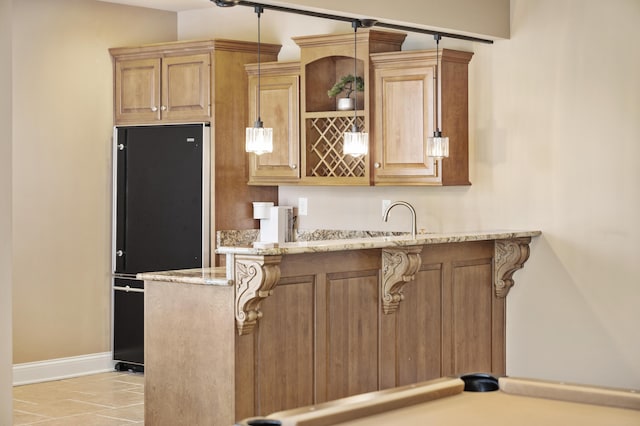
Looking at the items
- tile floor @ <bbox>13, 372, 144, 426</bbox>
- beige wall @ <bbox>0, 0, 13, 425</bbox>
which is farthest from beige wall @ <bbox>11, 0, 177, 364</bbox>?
beige wall @ <bbox>0, 0, 13, 425</bbox>

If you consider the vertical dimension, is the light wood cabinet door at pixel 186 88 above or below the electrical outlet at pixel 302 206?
above

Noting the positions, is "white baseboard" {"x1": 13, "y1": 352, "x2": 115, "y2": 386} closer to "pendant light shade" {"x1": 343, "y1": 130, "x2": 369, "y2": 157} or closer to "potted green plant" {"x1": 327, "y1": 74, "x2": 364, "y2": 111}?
"potted green plant" {"x1": 327, "y1": 74, "x2": 364, "y2": 111}

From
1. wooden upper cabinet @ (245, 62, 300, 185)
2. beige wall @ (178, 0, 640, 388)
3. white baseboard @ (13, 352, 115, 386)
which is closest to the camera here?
beige wall @ (178, 0, 640, 388)

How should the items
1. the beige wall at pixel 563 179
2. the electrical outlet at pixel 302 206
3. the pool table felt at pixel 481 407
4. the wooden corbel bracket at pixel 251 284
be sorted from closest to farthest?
the pool table felt at pixel 481 407
the wooden corbel bracket at pixel 251 284
the beige wall at pixel 563 179
the electrical outlet at pixel 302 206

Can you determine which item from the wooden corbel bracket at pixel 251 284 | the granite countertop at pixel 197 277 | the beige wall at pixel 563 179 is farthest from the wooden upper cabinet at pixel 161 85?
the wooden corbel bracket at pixel 251 284

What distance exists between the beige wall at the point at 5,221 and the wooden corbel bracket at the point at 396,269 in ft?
6.13

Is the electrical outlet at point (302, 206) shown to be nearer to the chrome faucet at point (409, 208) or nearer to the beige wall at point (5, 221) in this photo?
the chrome faucet at point (409, 208)

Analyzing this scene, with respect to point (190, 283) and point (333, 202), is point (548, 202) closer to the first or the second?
point (333, 202)

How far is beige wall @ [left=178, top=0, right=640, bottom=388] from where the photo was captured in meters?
5.45

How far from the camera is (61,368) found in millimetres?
A: 6902

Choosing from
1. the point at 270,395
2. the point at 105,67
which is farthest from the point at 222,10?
the point at 270,395

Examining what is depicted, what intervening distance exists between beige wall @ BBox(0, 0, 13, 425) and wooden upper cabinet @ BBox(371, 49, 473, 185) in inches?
91.7

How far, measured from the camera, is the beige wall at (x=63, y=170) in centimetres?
672

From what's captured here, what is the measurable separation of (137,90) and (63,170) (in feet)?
2.55
